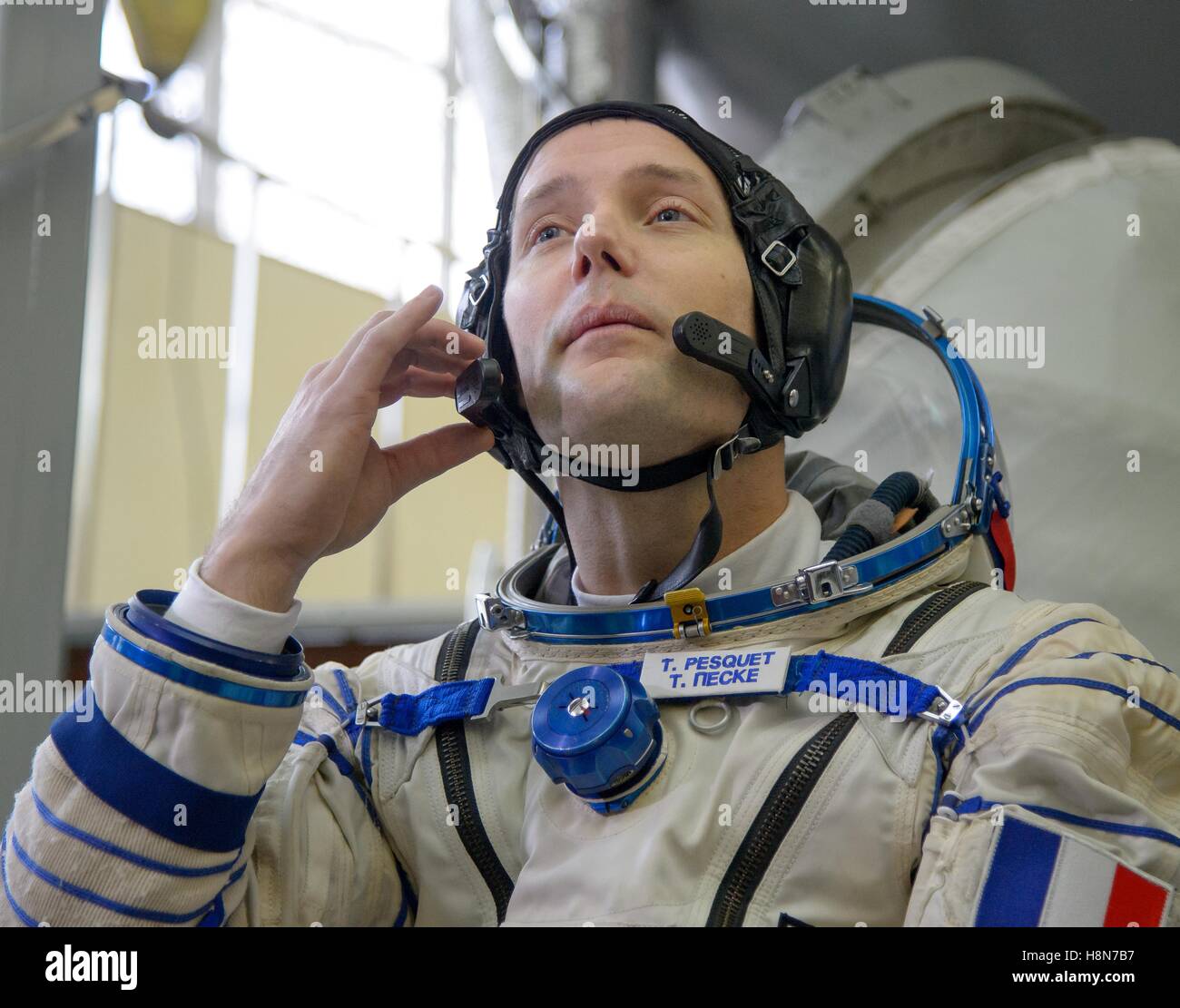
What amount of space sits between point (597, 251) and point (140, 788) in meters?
0.68

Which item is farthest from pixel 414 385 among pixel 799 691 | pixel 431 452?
pixel 799 691

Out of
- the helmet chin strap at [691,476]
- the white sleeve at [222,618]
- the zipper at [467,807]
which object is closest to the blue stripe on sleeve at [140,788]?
the white sleeve at [222,618]

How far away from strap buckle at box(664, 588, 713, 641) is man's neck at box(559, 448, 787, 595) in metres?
0.11

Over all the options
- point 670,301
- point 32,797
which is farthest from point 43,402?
point 670,301

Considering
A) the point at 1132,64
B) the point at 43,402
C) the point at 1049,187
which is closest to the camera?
the point at 43,402

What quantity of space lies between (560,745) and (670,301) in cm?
48

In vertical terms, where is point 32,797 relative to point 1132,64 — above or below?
below

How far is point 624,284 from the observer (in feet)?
4.29

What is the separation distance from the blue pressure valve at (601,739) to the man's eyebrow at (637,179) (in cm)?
54

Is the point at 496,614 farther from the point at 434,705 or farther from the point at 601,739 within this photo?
the point at 601,739

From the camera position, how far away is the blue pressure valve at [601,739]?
113 centimetres
